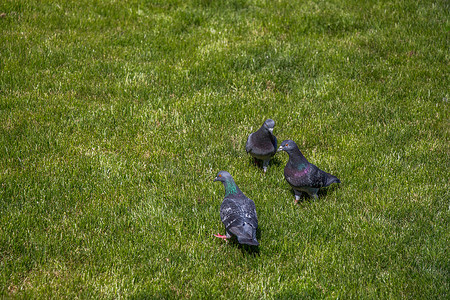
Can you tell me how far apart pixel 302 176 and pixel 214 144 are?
1914 mm

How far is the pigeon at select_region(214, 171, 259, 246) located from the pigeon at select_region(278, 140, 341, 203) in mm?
836

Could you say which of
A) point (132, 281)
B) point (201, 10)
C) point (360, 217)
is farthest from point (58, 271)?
point (201, 10)

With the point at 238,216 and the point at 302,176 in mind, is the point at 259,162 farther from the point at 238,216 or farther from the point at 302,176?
the point at 238,216

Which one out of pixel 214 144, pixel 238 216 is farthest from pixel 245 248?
pixel 214 144

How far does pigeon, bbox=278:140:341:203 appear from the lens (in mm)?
6199

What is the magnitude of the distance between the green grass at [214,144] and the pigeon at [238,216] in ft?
1.26

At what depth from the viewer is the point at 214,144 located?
758cm

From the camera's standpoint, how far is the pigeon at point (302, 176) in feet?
20.3

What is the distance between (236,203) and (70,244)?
2087mm

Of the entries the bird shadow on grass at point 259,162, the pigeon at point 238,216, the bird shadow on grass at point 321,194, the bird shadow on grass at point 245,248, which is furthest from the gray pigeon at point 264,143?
the bird shadow on grass at point 245,248

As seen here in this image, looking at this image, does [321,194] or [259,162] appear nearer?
[321,194]

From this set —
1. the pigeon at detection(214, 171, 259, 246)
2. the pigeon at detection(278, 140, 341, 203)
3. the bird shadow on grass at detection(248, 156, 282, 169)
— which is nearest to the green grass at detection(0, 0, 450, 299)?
the bird shadow on grass at detection(248, 156, 282, 169)

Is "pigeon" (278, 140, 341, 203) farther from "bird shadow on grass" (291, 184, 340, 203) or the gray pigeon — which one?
the gray pigeon

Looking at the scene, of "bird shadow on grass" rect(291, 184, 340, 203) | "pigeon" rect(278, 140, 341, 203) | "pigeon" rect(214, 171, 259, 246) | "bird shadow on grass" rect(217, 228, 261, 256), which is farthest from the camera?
"bird shadow on grass" rect(291, 184, 340, 203)
